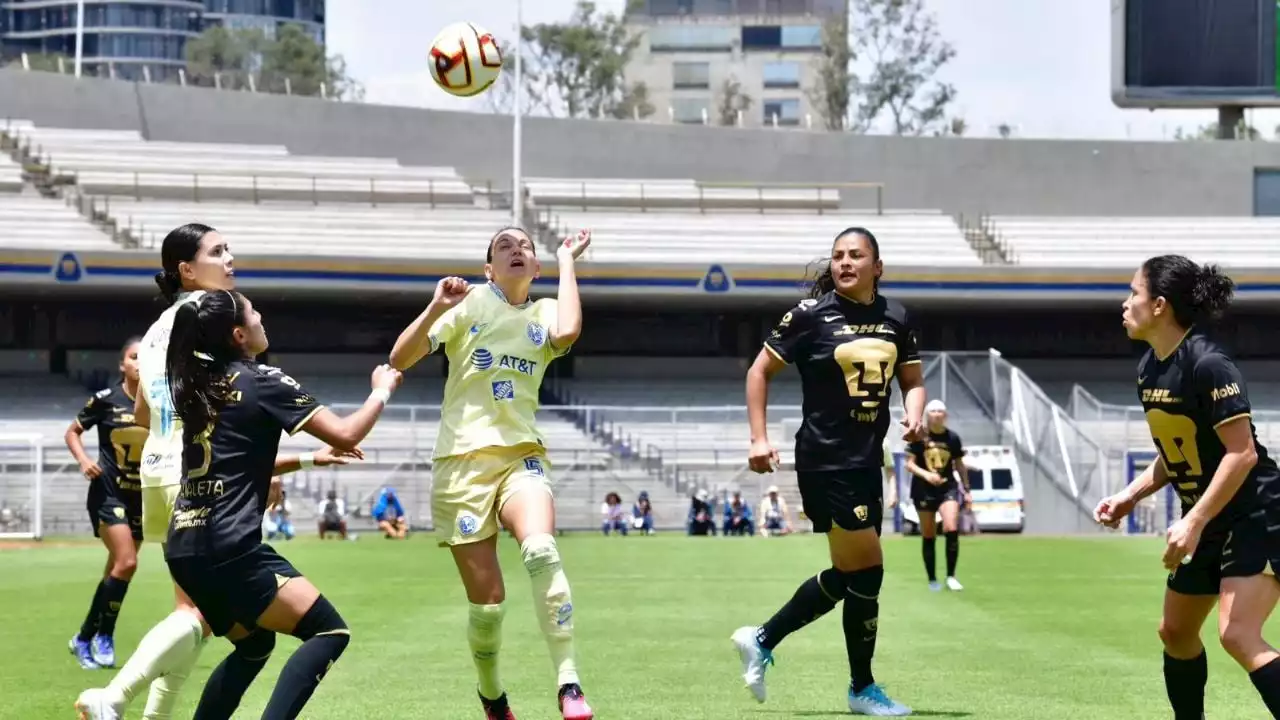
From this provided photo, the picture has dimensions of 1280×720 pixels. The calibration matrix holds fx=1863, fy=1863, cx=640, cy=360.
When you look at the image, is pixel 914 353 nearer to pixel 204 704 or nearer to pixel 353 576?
pixel 204 704

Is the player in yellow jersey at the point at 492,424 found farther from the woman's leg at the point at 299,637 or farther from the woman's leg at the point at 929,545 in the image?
the woman's leg at the point at 929,545

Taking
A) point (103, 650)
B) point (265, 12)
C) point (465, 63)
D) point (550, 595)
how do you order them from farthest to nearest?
point (265, 12), point (465, 63), point (103, 650), point (550, 595)

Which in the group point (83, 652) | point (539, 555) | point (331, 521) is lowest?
point (331, 521)

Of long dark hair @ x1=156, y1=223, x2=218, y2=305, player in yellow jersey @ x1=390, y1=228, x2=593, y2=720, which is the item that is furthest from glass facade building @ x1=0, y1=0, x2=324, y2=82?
long dark hair @ x1=156, y1=223, x2=218, y2=305

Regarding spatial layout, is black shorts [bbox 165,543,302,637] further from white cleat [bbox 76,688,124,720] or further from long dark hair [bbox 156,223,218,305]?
long dark hair [bbox 156,223,218,305]

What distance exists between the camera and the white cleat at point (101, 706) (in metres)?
7.13

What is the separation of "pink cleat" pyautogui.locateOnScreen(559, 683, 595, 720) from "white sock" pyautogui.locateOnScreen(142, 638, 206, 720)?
154 centimetres

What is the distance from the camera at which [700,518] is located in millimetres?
36812

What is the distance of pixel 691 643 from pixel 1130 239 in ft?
140

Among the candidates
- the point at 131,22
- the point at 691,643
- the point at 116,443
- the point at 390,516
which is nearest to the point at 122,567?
the point at 116,443

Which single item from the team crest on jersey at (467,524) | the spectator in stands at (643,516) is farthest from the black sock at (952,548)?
the spectator in stands at (643,516)

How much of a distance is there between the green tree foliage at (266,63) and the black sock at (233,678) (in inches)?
2189

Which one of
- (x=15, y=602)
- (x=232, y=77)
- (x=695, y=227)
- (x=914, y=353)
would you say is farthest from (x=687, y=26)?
(x=914, y=353)

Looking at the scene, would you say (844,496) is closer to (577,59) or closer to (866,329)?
(866,329)
